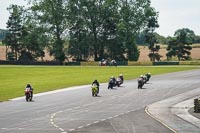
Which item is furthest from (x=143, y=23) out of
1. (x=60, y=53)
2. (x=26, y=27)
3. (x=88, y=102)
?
(x=88, y=102)

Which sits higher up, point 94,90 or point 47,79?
point 94,90

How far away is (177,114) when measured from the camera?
29.4 metres

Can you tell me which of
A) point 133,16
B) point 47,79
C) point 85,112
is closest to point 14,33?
point 133,16

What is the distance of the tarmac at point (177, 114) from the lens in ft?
78.9

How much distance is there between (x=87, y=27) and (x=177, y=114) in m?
95.8

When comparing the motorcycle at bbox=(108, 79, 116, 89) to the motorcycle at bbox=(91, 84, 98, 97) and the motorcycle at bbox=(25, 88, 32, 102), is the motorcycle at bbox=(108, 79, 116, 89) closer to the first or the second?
the motorcycle at bbox=(91, 84, 98, 97)

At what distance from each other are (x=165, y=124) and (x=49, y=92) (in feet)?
77.2

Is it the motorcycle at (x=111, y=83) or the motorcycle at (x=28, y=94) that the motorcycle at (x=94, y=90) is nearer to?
the motorcycle at (x=28, y=94)

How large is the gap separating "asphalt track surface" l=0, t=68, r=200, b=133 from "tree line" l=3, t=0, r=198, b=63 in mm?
73530

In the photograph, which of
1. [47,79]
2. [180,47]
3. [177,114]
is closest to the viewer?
[177,114]

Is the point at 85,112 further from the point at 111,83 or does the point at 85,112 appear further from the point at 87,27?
the point at 87,27

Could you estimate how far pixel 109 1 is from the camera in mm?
119375

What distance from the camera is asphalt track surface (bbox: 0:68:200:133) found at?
77.2ft

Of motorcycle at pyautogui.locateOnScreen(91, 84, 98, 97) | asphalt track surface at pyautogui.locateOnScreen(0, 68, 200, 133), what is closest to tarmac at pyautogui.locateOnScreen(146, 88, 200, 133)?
asphalt track surface at pyautogui.locateOnScreen(0, 68, 200, 133)
